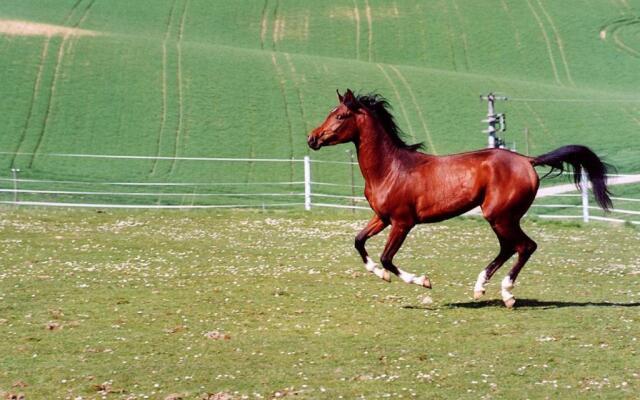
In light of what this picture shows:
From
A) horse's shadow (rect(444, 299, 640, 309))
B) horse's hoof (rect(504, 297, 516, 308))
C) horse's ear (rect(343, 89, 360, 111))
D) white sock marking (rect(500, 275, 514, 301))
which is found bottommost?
horse's shadow (rect(444, 299, 640, 309))

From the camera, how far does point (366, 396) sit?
35.0 feet

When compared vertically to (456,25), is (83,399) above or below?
below

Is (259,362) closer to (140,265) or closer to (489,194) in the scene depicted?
(489,194)

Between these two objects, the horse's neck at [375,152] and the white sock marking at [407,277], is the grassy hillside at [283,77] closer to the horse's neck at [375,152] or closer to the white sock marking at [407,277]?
the horse's neck at [375,152]

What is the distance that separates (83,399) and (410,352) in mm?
3914

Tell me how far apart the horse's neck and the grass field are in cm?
201

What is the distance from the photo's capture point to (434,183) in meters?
15.0

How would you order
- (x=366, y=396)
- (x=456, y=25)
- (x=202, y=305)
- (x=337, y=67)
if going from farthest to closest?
1. (x=456, y=25)
2. (x=337, y=67)
3. (x=202, y=305)
4. (x=366, y=396)

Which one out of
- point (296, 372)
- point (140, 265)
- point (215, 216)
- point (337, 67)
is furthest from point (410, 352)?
point (337, 67)

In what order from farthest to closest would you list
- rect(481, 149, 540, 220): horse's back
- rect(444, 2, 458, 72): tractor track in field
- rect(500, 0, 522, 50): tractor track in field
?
rect(500, 0, 522, 50): tractor track in field, rect(444, 2, 458, 72): tractor track in field, rect(481, 149, 540, 220): horse's back

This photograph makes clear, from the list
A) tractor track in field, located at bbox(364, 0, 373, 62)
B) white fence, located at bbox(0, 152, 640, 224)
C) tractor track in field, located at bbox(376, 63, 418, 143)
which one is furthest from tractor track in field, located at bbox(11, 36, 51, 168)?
tractor track in field, located at bbox(364, 0, 373, 62)

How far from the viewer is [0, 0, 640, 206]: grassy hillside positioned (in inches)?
1997

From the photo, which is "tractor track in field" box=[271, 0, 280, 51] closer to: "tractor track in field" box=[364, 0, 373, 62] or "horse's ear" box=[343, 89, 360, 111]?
"tractor track in field" box=[364, 0, 373, 62]

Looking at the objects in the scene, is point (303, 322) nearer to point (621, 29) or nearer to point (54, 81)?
point (54, 81)
